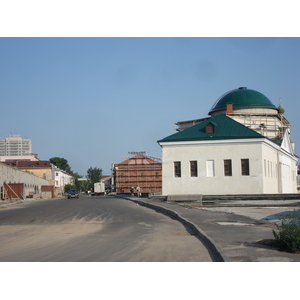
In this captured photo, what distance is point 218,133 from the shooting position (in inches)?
1700

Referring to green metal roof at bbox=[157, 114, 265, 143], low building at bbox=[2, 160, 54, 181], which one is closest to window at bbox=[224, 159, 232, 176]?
green metal roof at bbox=[157, 114, 265, 143]

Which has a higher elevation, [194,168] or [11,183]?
[194,168]

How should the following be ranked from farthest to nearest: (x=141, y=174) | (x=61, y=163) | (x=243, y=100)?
1. (x=61, y=163)
2. (x=141, y=174)
3. (x=243, y=100)

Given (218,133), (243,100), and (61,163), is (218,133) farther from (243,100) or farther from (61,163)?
(61,163)

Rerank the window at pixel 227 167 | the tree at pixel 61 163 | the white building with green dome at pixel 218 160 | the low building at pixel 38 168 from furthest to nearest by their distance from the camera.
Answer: the tree at pixel 61 163, the low building at pixel 38 168, the window at pixel 227 167, the white building with green dome at pixel 218 160

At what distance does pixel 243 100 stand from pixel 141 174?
79.5ft

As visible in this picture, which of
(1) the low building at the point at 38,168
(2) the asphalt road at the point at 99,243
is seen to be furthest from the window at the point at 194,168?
(1) the low building at the point at 38,168

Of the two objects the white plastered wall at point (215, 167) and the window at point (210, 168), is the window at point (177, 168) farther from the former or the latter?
the window at point (210, 168)

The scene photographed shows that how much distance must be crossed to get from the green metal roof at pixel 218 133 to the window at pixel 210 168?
2.36 m

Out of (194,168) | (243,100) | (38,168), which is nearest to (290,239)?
(194,168)

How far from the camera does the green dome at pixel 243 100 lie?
53188 mm

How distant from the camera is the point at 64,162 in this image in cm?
17512
